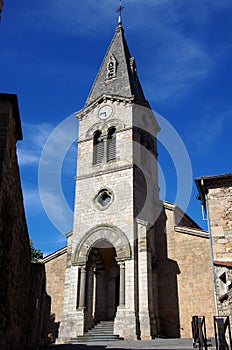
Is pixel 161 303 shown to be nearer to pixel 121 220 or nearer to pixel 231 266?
pixel 121 220

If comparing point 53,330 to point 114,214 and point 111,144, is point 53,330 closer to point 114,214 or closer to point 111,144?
point 114,214

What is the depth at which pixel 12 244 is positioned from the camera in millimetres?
6359

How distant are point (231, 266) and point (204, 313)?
8709 millimetres

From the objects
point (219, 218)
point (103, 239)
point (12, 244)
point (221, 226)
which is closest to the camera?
point (12, 244)

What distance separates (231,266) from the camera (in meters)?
8.91

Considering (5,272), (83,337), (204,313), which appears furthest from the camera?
(204,313)

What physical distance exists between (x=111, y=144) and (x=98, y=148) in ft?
2.86

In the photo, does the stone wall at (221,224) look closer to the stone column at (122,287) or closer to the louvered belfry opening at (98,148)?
the stone column at (122,287)

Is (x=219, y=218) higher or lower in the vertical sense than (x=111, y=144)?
lower

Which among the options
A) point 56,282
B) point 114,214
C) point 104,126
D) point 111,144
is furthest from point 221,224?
point 56,282

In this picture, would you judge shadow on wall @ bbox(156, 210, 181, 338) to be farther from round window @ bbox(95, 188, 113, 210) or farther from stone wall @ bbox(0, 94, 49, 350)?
stone wall @ bbox(0, 94, 49, 350)

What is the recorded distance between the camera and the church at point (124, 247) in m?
16.0

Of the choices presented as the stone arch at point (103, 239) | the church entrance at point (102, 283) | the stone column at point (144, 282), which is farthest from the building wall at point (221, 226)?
the church entrance at point (102, 283)

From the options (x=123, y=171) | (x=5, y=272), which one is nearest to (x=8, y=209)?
(x=5, y=272)
